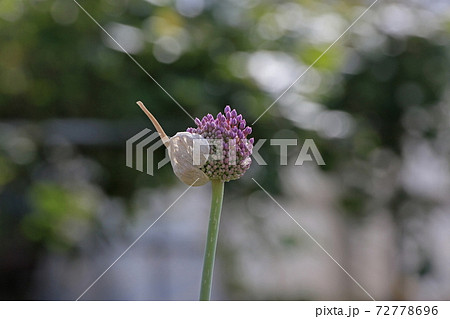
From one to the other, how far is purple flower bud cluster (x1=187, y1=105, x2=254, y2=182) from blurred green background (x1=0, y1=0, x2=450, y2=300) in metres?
0.67

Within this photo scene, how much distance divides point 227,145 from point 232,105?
2.25 feet

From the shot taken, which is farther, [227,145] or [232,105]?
[232,105]

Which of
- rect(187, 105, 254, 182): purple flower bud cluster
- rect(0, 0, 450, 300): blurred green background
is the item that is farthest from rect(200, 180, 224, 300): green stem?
rect(0, 0, 450, 300): blurred green background

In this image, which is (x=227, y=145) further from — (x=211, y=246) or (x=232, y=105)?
(x=232, y=105)

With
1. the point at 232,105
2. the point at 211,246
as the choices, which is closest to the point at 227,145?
the point at 211,246

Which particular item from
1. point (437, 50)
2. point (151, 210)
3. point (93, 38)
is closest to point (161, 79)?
point (93, 38)

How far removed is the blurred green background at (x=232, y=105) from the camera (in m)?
0.95

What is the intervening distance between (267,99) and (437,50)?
0.42m

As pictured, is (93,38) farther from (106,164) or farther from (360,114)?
(360,114)

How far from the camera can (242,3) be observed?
1.03 meters

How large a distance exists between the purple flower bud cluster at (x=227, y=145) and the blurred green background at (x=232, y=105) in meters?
0.67

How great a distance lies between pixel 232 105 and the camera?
880 mm

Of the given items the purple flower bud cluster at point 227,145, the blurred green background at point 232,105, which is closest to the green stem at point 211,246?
the purple flower bud cluster at point 227,145

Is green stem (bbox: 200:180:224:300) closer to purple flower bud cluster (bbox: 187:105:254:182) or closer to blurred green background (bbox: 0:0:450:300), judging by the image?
purple flower bud cluster (bbox: 187:105:254:182)
